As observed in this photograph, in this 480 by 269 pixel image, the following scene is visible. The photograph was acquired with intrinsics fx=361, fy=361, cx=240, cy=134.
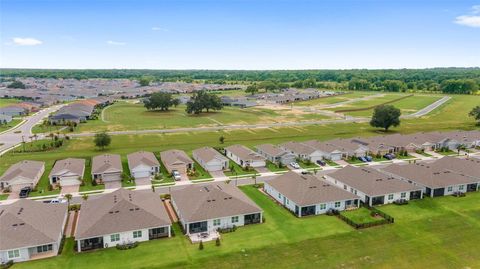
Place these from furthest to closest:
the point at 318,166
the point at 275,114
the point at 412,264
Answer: the point at 275,114 < the point at 318,166 < the point at 412,264

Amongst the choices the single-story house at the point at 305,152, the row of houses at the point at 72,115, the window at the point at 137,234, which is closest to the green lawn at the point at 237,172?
the single-story house at the point at 305,152

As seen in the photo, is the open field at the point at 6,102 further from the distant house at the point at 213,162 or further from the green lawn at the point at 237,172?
the green lawn at the point at 237,172

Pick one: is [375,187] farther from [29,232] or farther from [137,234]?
[29,232]

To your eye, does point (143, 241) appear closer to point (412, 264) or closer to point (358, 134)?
point (412, 264)

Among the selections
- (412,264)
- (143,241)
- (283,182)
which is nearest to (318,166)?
(283,182)

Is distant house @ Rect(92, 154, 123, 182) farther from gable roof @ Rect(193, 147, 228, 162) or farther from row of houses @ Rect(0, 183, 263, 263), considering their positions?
gable roof @ Rect(193, 147, 228, 162)

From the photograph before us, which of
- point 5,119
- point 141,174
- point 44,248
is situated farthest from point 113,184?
point 5,119
